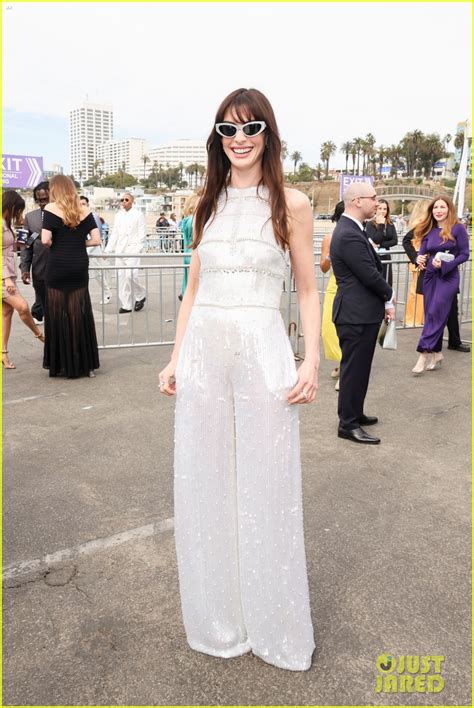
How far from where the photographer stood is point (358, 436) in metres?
4.50

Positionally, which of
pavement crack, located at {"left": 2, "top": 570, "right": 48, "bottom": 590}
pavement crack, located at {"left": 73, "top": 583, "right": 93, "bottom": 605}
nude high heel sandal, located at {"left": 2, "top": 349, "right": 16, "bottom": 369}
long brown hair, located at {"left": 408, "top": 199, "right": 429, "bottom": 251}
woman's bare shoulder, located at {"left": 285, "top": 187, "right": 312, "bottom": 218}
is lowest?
pavement crack, located at {"left": 73, "top": 583, "right": 93, "bottom": 605}

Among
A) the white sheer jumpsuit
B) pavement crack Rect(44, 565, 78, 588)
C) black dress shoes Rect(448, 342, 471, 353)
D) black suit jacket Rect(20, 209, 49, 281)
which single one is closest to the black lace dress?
black suit jacket Rect(20, 209, 49, 281)

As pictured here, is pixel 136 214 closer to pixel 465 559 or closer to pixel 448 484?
pixel 448 484

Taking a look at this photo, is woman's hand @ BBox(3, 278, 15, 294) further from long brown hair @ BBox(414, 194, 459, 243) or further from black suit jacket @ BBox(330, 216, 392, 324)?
long brown hair @ BBox(414, 194, 459, 243)

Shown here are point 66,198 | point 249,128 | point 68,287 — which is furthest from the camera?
point 68,287

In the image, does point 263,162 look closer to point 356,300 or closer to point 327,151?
point 356,300

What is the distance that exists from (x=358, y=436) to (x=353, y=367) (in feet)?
1.75

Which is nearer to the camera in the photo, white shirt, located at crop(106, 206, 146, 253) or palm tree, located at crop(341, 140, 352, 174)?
white shirt, located at crop(106, 206, 146, 253)

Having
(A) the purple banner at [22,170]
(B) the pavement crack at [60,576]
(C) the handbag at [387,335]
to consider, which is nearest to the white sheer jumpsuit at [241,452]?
(B) the pavement crack at [60,576]

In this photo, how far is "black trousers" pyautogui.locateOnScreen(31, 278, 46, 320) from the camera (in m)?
7.12

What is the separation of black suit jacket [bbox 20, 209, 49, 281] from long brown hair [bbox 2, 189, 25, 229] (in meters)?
0.49

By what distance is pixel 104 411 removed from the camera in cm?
516

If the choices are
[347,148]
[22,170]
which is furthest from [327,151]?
[22,170]

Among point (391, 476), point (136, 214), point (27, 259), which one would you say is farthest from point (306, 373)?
point (136, 214)
